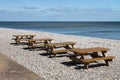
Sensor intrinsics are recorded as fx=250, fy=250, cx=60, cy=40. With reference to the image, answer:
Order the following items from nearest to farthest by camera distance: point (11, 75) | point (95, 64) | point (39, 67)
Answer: point (11, 75) → point (39, 67) → point (95, 64)

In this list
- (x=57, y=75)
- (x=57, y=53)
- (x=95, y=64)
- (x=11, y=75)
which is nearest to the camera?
(x=11, y=75)

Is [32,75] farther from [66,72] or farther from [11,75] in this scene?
[66,72]

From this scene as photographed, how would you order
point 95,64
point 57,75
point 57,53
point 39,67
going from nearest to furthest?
point 57,75
point 39,67
point 95,64
point 57,53

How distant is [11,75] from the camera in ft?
22.3

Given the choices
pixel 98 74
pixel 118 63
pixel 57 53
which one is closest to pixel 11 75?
pixel 98 74

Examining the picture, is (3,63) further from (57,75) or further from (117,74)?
(117,74)

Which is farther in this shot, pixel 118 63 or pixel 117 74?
pixel 118 63

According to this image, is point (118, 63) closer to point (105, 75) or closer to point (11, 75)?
point (105, 75)

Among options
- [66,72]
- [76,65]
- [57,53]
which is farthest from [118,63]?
[57,53]

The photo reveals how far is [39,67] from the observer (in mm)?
9438

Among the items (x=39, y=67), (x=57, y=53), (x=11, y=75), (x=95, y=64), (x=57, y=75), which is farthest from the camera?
(x=57, y=53)

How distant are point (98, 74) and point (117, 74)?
2.10 feet

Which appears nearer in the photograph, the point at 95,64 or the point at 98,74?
the point at 98,74

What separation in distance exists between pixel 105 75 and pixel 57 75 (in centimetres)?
158
